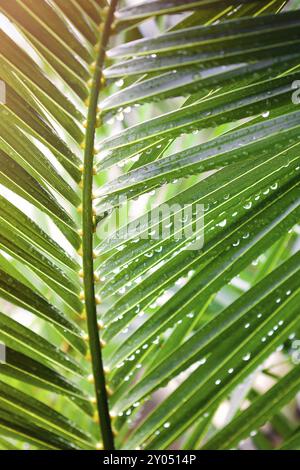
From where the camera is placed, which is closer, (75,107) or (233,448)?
(75,107)

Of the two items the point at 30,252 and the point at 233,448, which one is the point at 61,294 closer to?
the point at 30,252

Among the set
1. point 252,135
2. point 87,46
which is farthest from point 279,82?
point 87,46

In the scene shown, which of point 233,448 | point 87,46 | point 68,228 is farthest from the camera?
point 233,448

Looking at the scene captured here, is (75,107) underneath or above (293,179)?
above

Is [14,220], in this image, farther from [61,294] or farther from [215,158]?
[215,158]

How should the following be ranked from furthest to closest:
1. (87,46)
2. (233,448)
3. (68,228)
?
(233,448) < (68,228) < (87,46)
